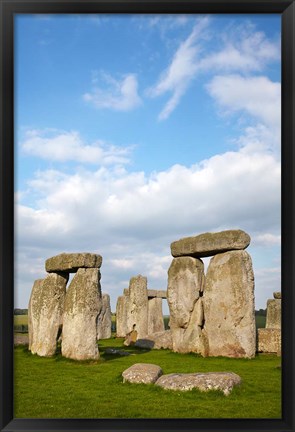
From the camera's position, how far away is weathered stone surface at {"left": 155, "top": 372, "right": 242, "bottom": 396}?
303 inches

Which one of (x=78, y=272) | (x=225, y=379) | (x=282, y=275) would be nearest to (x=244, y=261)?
(x=78, y=272)

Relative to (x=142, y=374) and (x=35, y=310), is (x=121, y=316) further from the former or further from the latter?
(x=142, y=374)

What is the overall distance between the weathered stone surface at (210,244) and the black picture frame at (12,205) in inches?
388

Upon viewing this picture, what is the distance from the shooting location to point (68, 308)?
12.6 metres

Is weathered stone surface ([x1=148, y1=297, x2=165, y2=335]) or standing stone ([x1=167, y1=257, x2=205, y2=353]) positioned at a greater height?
standing stone ([x1=167, y1=257, x2=205, y2=353])

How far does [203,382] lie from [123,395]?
1.20 m

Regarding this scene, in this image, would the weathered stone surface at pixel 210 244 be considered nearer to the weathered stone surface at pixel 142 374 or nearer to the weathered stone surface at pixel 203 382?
the weathered stone surface at pixel 142 374

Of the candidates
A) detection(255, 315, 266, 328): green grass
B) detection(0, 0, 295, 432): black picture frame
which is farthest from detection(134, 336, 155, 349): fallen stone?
detection(255, 315, 266, 328): green grass

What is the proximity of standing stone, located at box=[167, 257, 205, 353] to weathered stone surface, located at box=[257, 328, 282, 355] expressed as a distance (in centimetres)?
172

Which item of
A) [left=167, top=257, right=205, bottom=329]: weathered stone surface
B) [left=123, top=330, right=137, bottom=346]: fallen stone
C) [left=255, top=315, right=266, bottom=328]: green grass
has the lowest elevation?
[left=255, top=315, right=266, bottom=328]: green grass

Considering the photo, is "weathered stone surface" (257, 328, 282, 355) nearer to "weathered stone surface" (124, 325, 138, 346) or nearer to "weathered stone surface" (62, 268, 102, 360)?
Result: "weathered stone surface" (62, 268, 102, 360)

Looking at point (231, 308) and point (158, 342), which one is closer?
point (231, 308)

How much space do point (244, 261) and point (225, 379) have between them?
6.12m

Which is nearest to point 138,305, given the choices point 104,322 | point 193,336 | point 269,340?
point 104,322
